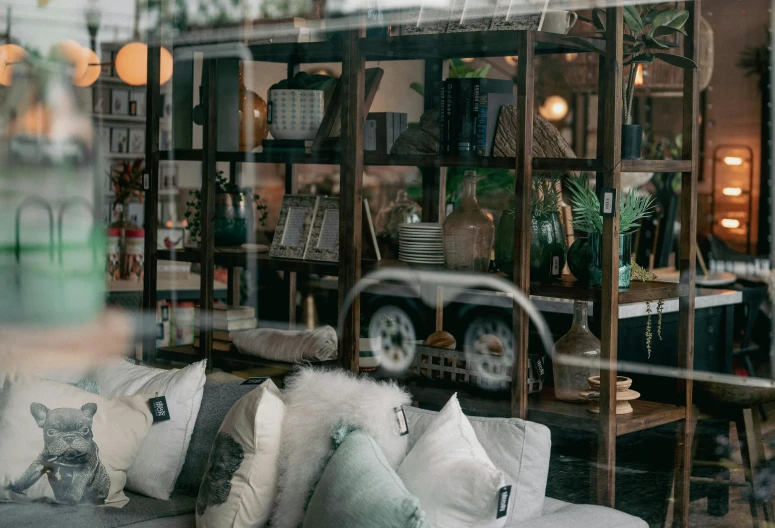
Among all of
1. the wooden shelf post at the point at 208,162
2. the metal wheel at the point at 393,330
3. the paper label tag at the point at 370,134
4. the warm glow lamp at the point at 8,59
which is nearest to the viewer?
the paper label tag at the point at 370,134

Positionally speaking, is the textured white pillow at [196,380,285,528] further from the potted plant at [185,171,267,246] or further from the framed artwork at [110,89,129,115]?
the framed artwork at [110,89,129,115]

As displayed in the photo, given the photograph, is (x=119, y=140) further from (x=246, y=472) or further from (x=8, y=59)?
(x=246, y=472)

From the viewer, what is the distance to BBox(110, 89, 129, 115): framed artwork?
837 cm

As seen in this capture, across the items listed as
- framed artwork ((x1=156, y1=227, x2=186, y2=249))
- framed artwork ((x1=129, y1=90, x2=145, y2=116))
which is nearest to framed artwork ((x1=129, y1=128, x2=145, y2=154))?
framed artwork ((x1=129, y1=90, x2=145, y2=116))

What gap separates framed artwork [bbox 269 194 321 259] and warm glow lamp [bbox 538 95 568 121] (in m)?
4.11

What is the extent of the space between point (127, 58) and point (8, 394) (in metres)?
3.78

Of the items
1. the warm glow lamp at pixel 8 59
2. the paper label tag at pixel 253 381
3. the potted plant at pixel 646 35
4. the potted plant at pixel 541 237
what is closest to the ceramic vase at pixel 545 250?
the potted plant at pixel 541 237

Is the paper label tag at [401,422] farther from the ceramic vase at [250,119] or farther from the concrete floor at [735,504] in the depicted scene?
the ceramic vase at [250,119]

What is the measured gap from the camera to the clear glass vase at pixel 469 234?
2.98 meters

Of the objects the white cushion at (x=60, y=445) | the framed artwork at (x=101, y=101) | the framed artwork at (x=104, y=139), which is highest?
the framed artwork at (x=101, y=101)

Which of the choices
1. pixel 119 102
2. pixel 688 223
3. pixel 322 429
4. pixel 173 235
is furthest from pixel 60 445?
pixel 119 102

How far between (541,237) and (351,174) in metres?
0.64

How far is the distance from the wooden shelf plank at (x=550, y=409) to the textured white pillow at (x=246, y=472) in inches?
29.0

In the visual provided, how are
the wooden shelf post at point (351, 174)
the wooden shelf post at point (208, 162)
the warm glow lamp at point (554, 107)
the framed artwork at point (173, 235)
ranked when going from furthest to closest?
the warm glow lamp at point (554, 107) < the framed artwork at point (173, 235) < the wooden shelf post at point (208, 162) < the wooden shelf post at point (351, 174)
